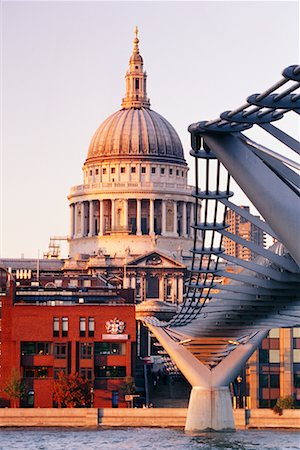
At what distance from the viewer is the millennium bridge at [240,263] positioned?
107 ft

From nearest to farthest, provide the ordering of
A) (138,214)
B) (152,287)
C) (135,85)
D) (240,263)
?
1. (240,263)
2. (152,287)
3. (138,214)
4. (135,85)

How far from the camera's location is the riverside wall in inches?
3765

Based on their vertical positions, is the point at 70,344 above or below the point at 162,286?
below

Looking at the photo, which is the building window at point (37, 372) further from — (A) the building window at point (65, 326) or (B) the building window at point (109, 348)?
(B) the building window at point (109, 348)

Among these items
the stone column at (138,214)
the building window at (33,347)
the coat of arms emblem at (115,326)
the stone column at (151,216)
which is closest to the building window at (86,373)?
the building window at (33,347)

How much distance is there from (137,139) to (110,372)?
70337 millimetres

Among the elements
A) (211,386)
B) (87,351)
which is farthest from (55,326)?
(211,386)

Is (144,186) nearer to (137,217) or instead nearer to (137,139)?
(137,217)

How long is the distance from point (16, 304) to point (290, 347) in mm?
17561

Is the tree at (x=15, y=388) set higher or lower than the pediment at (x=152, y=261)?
lower

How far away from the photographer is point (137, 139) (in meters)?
175

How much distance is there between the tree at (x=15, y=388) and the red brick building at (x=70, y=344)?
1.17 metres

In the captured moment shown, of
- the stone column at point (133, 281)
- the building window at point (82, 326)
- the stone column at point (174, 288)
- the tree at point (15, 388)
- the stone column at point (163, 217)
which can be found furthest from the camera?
the stone column at point (163, 217)

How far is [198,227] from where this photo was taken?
44438 mm
